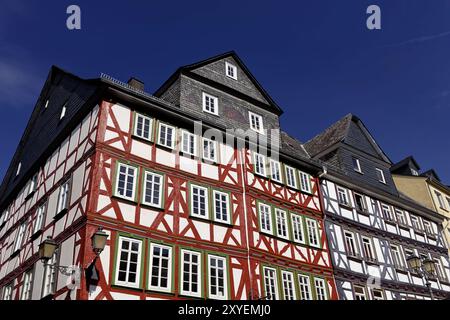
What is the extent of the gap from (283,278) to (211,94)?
884 centimetres

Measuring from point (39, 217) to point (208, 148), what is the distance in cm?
746

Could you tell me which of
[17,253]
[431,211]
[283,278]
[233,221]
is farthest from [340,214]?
[17,253]

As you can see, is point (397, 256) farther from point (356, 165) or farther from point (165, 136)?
point (165, 136)

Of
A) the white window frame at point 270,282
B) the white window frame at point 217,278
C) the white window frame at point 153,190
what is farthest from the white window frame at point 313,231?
the white window frame at point 153,190

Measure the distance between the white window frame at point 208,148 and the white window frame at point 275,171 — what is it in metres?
3.30

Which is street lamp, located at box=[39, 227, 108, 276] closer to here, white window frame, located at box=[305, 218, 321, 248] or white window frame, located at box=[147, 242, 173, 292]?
white window frame, located at box=[147, 242, 173, 292]

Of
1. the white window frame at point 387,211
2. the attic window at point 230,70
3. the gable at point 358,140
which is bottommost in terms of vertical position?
the white window frame at point 387,211

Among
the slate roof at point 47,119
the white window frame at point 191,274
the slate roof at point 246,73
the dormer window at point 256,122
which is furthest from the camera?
the dormer window at point 256,122

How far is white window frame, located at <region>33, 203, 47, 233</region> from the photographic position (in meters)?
17.8

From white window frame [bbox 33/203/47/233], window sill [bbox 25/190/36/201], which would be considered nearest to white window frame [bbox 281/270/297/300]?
white window frame [bbox 33/203/47/233]

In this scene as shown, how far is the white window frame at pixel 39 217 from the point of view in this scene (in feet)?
58.4

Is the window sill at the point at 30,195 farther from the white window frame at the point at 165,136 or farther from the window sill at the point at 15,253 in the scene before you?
the white window frame at the point at 165,136

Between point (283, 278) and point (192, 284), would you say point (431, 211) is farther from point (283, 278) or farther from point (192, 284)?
point (192, 284)
